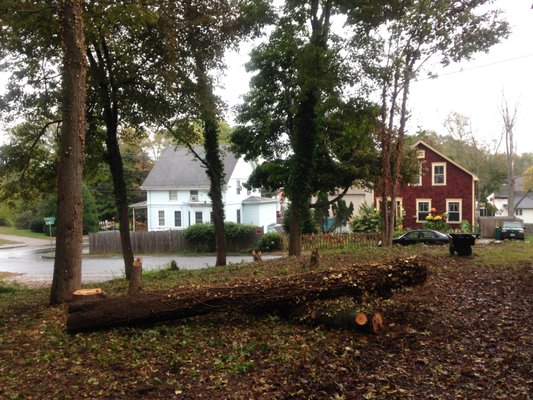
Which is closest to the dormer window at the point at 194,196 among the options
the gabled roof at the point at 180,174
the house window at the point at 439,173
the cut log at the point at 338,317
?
the gabled roof at the point at 180,174

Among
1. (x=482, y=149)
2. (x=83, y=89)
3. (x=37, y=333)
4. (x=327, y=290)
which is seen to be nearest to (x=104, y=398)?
(x=37, y=333)

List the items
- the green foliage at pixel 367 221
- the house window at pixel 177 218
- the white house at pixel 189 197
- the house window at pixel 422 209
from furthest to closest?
the house window at pixel 177 218, the white house at pixel 189 197, the house window at pixel 422 209, the green foliage at pixel 367 221

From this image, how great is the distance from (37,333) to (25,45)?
9283mm

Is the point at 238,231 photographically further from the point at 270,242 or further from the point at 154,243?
the point at 154,243

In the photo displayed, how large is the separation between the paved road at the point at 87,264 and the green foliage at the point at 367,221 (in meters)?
8.69

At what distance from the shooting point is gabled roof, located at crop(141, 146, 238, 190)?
130 feet

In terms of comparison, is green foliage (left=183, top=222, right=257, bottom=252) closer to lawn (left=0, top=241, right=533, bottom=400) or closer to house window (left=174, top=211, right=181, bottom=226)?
house window (left=174, top=211, right=181, bottom=226)

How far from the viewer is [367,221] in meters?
32.0

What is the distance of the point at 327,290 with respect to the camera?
625cm

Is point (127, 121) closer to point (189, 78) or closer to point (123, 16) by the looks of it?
point (189, 78)

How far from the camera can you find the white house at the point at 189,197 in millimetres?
39625

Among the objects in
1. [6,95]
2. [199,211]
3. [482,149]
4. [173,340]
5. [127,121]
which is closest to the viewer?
[173,340]

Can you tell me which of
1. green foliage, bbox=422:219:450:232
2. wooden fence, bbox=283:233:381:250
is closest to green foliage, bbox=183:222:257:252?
wooden fence, bbox=283:233:381:250

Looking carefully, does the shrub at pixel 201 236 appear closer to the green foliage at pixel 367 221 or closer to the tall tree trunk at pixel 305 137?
the green foliage at pixel 367 221
